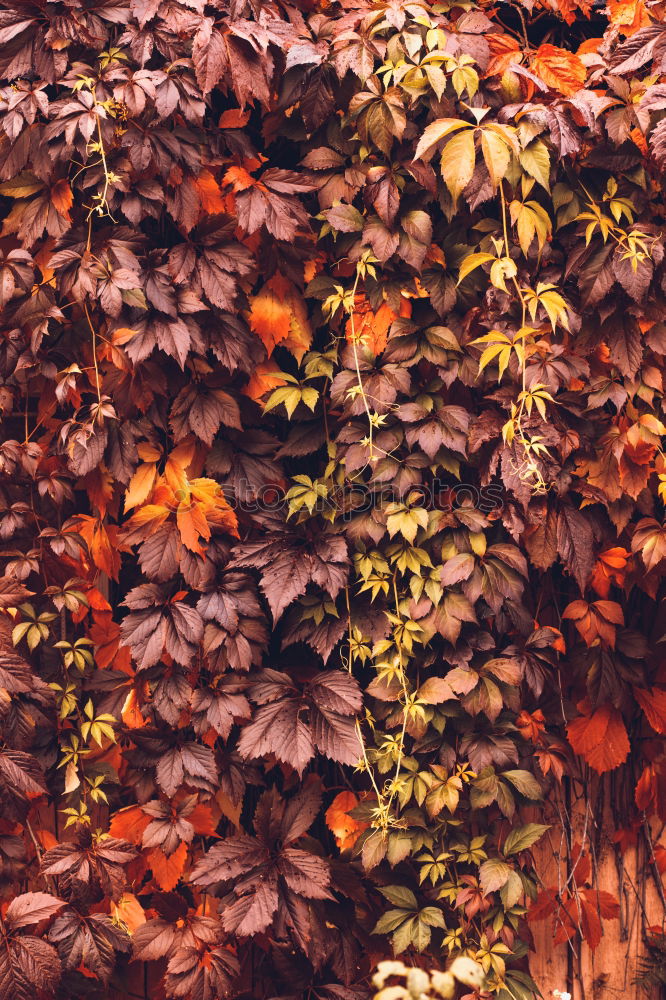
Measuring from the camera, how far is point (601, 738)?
7.20ft

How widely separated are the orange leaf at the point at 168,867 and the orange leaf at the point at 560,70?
2.08 meters

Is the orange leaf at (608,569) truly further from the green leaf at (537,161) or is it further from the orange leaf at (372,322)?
the green leaf at (537,161)

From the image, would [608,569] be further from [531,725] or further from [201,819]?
[201,819]

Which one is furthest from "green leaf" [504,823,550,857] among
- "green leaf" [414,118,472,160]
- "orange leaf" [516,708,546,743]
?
"green leaf" [414,118,472,160]

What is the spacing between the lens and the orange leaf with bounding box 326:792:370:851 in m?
2.10

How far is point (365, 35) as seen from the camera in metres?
1.93

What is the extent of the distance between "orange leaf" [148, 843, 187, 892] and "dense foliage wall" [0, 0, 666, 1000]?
0.03 ft

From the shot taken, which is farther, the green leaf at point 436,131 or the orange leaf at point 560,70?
the orange leaf at point 560,70

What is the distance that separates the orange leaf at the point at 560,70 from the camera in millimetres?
2053

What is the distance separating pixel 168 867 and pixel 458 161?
1785 mm

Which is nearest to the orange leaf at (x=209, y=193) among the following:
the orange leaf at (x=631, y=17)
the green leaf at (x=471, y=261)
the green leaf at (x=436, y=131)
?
the green leaf at (x=436, y=131)

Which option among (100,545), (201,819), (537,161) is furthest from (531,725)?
(537,161)

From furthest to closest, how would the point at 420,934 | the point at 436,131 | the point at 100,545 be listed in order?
the point at 100,545 → the point at 420,934 → the point at 436,131

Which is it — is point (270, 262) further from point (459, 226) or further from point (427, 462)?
point (427, 462)
